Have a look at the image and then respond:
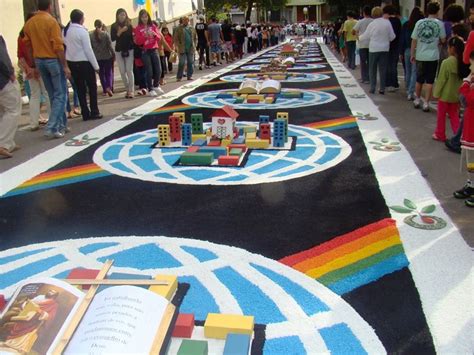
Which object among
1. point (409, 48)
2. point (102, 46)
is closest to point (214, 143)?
point (409, 48)

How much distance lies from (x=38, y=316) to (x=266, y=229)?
2.23m

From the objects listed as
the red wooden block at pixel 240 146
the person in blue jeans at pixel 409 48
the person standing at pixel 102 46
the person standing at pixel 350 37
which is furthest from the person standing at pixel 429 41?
the person standing at pixel 350 37

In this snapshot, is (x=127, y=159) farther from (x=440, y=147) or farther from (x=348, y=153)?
(x=440, y=147)

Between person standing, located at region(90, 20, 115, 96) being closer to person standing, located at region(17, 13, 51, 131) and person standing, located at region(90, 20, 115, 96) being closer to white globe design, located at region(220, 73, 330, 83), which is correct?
person standing, located at region(17, 13, 51, 131)

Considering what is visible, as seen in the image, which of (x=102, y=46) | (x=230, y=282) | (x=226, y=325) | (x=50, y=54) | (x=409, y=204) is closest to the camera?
(x=226, y=325)

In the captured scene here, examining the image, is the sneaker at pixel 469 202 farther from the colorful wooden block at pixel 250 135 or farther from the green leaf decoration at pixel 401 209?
the colorful wooden block at pixel 250 135

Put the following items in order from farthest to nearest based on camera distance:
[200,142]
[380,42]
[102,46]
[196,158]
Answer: [102,46] < [380,42] < [200,142] < [196,158]

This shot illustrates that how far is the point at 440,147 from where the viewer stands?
6656 millimetres

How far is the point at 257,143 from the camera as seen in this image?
6762mm

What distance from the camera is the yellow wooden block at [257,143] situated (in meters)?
6.75

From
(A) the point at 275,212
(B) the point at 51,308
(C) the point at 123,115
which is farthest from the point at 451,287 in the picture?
(C) the point at 123,115

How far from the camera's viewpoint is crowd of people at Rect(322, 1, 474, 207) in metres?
4.84

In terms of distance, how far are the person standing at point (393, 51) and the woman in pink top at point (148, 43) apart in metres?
5.33

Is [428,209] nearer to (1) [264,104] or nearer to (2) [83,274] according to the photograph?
(2) [83,274]
